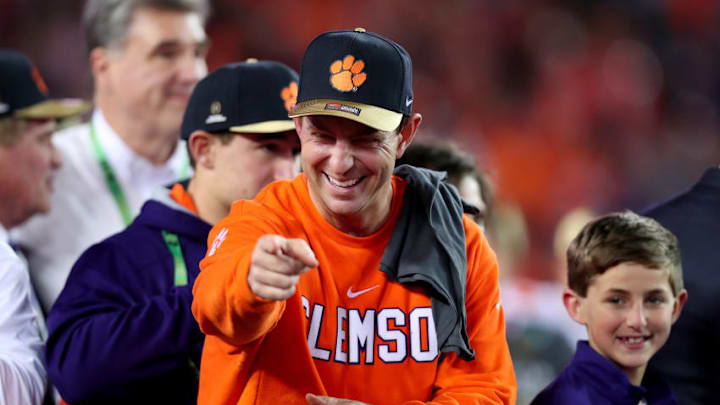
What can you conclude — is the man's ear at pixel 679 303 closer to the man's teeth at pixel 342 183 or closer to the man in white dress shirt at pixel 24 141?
the man's teeth at pixel 342 183

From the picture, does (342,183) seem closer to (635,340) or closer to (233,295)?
(233,295)

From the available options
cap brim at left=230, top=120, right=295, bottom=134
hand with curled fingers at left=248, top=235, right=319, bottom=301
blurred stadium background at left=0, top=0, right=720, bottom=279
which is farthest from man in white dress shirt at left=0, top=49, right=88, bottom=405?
blurred stadium background at left=0, top=0, right=720, bottom=279

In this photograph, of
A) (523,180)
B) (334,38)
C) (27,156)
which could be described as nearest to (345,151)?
(334,38)

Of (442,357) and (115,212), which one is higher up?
(442,357)

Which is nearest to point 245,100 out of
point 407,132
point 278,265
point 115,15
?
point 407,132

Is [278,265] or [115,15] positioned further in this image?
[115,15]

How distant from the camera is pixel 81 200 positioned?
11.5ft

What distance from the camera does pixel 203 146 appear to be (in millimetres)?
2580

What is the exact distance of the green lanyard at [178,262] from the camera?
2.31m

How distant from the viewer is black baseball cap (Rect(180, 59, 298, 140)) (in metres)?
2.50

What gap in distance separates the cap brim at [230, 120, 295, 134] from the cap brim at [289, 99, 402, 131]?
2.35ft

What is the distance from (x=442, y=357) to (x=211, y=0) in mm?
6664

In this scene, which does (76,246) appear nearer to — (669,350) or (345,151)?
(345,151)

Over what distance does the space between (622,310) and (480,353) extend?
58cm
